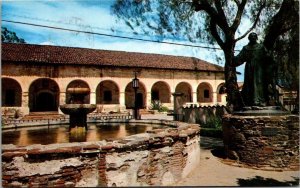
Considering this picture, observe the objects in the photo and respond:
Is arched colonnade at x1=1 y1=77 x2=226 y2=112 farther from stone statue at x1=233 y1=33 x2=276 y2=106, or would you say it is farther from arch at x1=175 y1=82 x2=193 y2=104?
stone statue at x1=233 y1=33 x2=276 y2=106

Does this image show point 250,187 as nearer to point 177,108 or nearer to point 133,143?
point 133,143

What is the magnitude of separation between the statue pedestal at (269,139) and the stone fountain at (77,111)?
3.55 metres

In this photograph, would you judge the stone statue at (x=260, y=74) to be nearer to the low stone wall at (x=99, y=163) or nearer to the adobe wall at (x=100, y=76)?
the low stone wall at (x=99, y=163)

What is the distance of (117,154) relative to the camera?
4.24 m

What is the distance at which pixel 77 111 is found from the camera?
260 inches

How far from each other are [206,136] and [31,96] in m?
17.6

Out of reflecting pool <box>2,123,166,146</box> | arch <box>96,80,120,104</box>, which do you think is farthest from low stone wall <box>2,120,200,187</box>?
arch <box>96,80,120,104</box>

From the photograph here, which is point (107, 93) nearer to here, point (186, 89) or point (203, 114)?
point (186, 89)

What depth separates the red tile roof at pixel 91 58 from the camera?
22.8 metres

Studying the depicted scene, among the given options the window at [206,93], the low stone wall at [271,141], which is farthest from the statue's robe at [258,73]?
the window at [206,93]

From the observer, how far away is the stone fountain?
6.56 m

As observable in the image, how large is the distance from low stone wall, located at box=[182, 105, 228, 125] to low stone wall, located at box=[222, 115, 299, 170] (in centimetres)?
789

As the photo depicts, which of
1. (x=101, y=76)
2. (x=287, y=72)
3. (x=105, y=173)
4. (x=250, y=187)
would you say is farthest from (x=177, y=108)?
(x=105, y=173)

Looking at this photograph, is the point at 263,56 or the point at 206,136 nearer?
the point at 263,56
